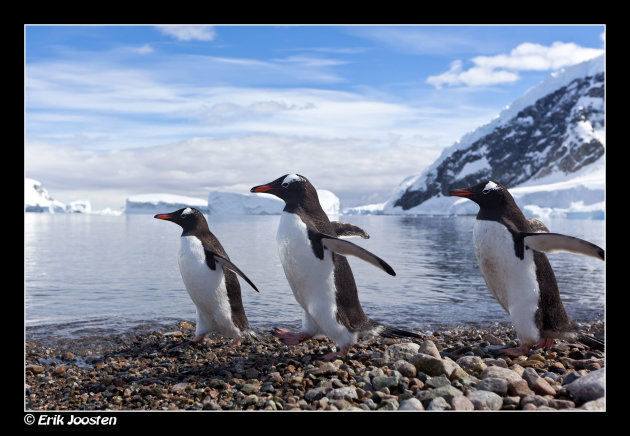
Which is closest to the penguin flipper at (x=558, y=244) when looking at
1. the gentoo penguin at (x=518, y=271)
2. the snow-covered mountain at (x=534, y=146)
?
the gentoo penguin at (x=518, y=271)

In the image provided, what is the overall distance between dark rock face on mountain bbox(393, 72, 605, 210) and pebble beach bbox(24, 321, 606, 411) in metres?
128

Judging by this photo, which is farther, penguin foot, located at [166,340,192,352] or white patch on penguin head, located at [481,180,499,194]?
penguin foot, located at [166,340,192,352]

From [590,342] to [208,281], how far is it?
9.81ft

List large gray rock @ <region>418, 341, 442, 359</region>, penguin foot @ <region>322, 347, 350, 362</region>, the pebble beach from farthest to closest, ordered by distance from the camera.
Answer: penguin foot @ <region>322, 347, 350, 362</region> < large gray rock @ <region>418, 341, 442, 359</region> < the pebble beach

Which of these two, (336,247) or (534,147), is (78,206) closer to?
(336,247)

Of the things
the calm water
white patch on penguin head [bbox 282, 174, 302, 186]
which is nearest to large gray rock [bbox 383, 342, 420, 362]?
white patch on penguin head [bbox 282, 174, 302, 186]

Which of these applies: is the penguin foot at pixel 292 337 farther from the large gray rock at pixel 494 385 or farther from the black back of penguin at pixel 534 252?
the black back of penguin at pixel 534 252

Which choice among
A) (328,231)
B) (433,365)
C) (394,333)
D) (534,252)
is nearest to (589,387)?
(433,365)

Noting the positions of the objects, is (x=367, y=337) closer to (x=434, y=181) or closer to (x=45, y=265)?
(x=45, y=265)

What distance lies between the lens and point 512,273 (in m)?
4.32

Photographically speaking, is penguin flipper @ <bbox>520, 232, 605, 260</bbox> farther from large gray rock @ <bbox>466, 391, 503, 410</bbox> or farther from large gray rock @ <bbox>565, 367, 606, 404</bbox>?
large gray rock @ <bbox>466, 391, 503, 410</bbox>

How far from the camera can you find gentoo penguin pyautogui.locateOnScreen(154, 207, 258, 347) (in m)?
5.04

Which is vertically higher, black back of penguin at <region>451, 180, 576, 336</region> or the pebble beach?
black back of penguin at <region>451, 180, 576, 336</region>
